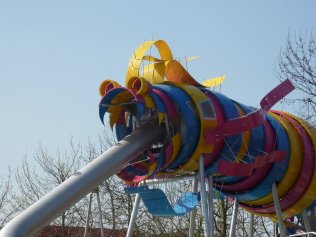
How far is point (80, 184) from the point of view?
9.24 m

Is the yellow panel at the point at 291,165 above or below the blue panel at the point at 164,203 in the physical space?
above

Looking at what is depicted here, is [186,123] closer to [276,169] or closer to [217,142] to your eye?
[217,142]

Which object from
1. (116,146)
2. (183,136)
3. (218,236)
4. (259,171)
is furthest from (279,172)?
(218,236)

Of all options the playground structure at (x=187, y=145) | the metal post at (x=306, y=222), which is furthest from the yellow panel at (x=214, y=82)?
the metal post at (x=306, y=222)

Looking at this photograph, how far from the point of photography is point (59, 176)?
93.7ft

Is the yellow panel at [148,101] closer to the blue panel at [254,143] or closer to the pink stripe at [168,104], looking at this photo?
the pink stripe at [168,104]

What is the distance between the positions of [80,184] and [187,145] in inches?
78.3

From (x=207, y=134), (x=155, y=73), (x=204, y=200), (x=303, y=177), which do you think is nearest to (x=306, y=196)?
(x=303, y=177)

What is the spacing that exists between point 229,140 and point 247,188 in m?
1.88

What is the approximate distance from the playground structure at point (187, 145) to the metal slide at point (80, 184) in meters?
0.02

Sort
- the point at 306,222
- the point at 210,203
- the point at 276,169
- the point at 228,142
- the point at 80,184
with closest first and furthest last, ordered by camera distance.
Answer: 1. the point at 80,184
2. the point at 210,203
3. the point at 228,142
4. the point at 276,169
5. the point at 306,222

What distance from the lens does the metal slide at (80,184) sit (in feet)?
26.8

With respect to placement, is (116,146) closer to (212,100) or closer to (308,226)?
(212,100)

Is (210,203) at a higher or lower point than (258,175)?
lower
